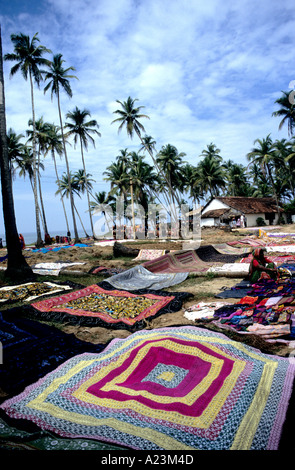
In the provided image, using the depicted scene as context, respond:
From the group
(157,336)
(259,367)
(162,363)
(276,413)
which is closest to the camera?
(276,413)

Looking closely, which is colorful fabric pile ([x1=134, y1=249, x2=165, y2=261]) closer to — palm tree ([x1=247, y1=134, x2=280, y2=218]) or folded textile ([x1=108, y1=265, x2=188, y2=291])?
folded textile ([x1=108, y1=265, x2=188, y2=291])

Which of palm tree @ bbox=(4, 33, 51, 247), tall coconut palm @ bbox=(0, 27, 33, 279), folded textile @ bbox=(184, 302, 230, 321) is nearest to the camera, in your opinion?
folded textile @ bbox=(184, 302, 230, 321)

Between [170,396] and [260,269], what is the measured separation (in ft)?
17.9

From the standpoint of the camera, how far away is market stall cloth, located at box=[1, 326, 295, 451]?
219 cm

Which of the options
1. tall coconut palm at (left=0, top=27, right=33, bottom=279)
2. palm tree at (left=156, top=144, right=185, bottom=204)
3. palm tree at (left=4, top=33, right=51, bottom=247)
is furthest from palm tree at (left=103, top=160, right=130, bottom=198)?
tall coconut palm at (left=0, top=27, right=33, bottom=279)

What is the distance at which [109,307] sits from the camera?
6.36 m

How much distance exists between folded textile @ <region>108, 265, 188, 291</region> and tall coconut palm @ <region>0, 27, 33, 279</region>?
11.6ft

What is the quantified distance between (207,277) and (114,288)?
3.03m

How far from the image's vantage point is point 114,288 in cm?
783

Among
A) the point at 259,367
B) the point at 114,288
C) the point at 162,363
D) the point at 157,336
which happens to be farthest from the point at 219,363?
the point at 114,288

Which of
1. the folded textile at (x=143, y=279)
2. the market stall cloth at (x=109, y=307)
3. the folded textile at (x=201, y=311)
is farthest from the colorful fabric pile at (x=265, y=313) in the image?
the folded textile at (x=143, y=279)

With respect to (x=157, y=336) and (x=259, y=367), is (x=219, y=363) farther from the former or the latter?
(x=157, y=336)

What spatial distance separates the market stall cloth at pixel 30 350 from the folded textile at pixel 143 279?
341cm

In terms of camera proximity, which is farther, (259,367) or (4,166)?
(4,166)
